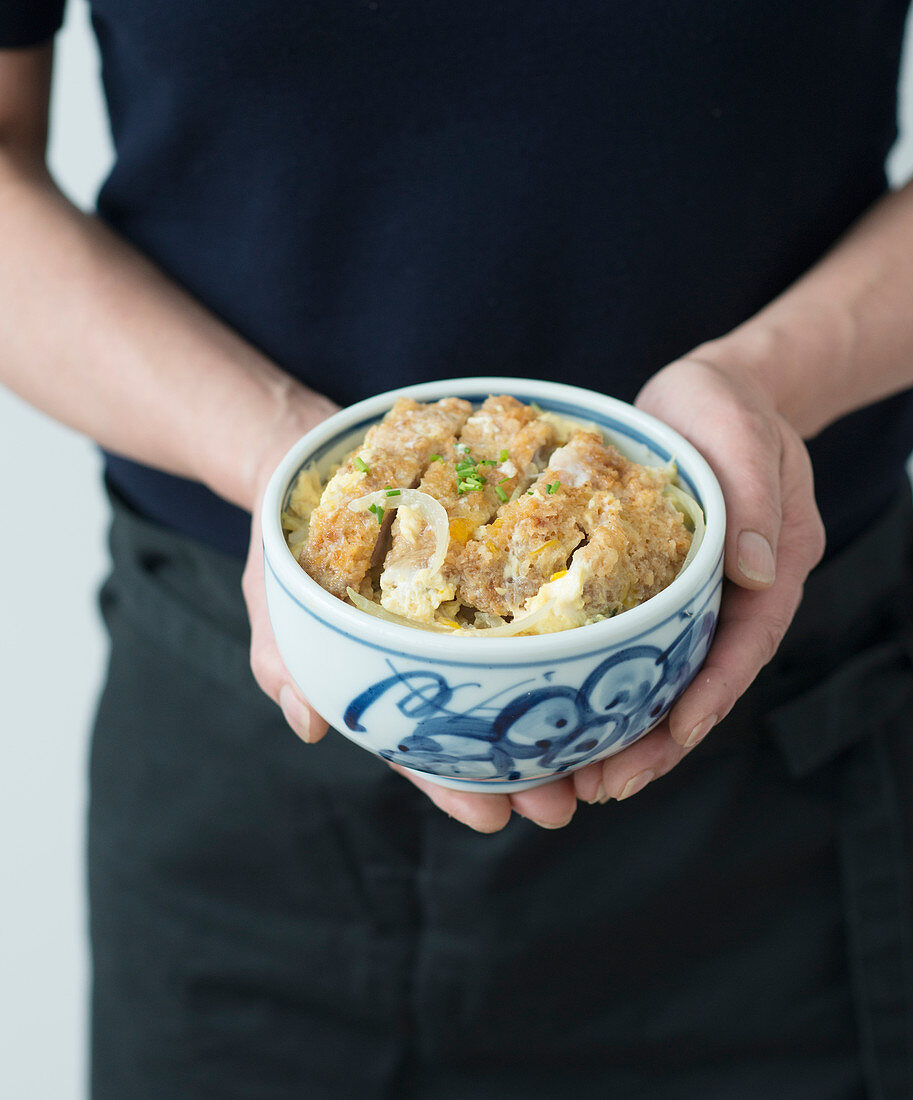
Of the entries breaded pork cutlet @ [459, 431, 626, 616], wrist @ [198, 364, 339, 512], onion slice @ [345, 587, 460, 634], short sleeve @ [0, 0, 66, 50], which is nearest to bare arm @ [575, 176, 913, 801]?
breaded pork cutlet @ [459, 431, 626, 616]

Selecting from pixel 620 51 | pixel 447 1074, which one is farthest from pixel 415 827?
pixel 620 51

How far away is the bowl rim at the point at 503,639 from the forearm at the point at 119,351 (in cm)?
24

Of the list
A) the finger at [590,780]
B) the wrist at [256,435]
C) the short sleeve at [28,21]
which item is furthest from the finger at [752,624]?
the short sleeve at [28,21]

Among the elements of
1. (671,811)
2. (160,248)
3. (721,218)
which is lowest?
(671,811)

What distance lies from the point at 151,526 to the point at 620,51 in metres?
0.97

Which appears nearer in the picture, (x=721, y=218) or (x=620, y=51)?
(x=620, y=51)

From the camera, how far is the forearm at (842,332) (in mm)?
1314

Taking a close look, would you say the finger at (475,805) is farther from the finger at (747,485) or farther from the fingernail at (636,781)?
the finger at (747,485)

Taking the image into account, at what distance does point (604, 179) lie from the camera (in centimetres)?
132

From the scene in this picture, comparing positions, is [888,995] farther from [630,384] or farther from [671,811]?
[630,384]

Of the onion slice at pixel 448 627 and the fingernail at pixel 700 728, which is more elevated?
the onion slice at pixel 448 627

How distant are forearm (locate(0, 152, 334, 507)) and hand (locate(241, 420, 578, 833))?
223 millimetres

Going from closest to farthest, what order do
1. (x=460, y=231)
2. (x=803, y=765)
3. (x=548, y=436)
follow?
(x=548, y=436) < (x=460, y=231) < (x=803, y=765)

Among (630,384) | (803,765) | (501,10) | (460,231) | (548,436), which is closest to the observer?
(548,436)
